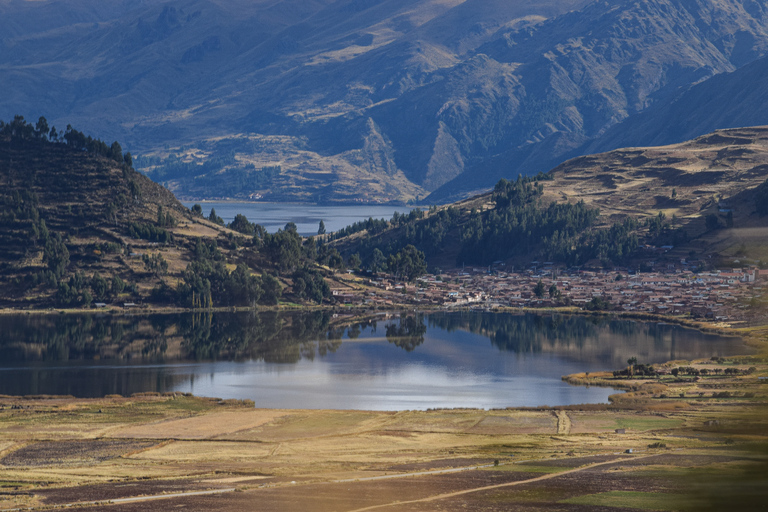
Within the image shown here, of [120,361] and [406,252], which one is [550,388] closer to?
[120,361]

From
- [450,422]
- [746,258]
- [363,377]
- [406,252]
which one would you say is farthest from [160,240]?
[746,258]

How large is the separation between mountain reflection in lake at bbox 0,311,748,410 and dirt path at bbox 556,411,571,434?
8960mm

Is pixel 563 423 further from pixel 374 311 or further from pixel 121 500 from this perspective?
pixel 374 311

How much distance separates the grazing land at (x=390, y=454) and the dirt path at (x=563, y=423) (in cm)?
27

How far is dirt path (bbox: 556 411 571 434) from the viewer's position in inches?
2494

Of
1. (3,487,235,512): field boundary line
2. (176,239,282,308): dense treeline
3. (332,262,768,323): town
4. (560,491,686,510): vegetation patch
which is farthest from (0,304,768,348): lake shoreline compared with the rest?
(3,487,235,512): field boundary line

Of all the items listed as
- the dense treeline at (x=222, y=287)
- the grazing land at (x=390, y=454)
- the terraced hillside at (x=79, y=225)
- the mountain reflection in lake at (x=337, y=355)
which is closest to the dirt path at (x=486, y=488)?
the grazing land at (x=390, y=454)

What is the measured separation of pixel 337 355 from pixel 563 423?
47.7 meters

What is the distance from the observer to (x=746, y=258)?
28.0m

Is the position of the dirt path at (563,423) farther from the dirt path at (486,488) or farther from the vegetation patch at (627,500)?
the vegetation patch at (627,500)

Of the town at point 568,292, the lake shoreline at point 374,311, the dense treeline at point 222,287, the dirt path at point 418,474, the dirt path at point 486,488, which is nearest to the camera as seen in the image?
the dirt path at point 486,488

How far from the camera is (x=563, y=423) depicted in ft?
218

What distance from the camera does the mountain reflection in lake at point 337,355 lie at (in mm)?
86438

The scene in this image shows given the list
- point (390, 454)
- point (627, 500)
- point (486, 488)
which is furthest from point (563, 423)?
point (627, 500)
